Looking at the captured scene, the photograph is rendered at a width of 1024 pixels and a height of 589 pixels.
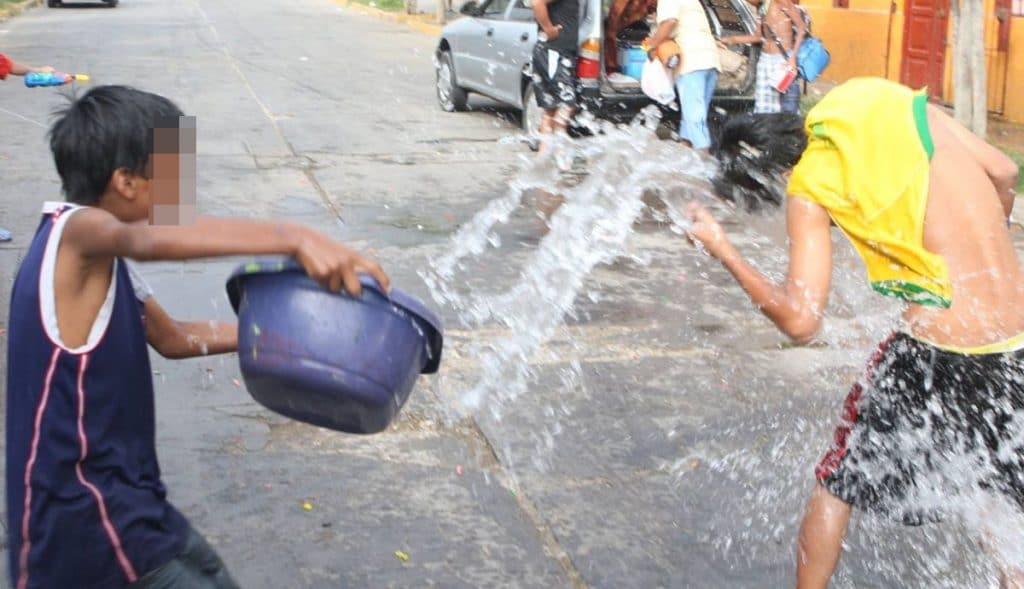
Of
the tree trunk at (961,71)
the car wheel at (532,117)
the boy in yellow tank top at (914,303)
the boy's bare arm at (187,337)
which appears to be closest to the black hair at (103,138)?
the boy's bare arm at (187,337)

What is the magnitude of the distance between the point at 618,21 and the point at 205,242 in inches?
371

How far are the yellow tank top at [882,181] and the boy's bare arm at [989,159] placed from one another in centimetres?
11

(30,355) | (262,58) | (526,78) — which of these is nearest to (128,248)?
(30,355)

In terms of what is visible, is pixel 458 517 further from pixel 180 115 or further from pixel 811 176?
pixel 180 115

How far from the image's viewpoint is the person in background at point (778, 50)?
10.7 m

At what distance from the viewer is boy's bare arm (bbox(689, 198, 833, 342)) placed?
305 centimetres

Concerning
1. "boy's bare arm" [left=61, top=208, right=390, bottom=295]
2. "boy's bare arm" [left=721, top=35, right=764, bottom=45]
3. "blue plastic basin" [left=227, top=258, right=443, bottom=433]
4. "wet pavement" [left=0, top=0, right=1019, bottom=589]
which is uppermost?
"boy's bare arm" [left=721, top=35, right=764, bottom=45]

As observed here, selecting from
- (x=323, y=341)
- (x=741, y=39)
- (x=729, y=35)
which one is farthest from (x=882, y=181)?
(x=729, y=35)

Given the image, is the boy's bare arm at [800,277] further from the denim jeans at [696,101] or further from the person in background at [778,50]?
the person in background at [778,50]

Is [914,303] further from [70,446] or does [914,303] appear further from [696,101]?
[696,101]

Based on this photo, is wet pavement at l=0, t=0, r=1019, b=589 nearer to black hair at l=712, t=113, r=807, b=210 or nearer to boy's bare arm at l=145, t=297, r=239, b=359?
boy's bare arm at l=145, t=297, r=239, b=359

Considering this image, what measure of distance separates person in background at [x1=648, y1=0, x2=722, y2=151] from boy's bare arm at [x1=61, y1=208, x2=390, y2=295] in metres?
8.24

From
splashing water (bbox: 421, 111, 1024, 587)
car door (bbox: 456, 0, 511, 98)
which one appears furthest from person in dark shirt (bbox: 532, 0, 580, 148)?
car door (bbox: 456, 0, 511, 98)

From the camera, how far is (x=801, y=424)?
5305 millimetres
